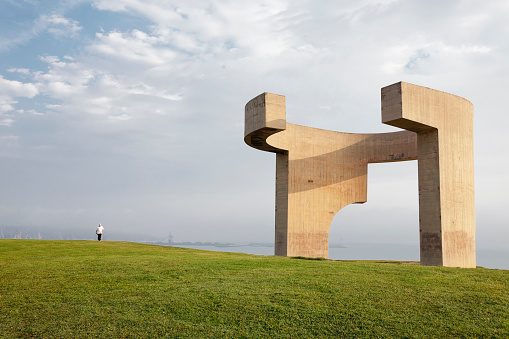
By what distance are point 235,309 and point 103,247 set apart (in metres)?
10.5

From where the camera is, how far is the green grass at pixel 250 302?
253 inches

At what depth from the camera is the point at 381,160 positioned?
68.1 feet

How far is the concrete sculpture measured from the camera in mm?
15172

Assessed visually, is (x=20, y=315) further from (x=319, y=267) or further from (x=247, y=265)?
(x=319, y=267)

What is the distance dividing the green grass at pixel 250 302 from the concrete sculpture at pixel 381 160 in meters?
5.35

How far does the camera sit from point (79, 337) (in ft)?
20.6

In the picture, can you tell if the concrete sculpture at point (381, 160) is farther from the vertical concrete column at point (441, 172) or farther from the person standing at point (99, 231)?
the person standing at point (99, 231)

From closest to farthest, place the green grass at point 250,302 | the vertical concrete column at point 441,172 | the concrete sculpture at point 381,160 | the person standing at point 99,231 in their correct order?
the green grass at point 250,302 < the vertical concrete column at point 441,172 < the concrete sculpture at point 381,160 < the person standing at point 99,231

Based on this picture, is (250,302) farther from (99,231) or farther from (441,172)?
(99,231)

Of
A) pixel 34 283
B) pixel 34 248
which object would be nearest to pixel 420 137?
pixel 34 283

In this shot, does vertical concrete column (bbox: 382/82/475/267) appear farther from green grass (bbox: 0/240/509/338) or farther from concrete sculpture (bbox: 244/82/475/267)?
green grass (bbox: 0/240/509/338)

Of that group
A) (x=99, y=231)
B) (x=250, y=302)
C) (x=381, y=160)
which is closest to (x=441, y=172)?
(x=381, y=160)

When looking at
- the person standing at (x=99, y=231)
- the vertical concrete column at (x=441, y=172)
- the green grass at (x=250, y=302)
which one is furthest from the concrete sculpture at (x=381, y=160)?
the person standing at (x=99, y=231)

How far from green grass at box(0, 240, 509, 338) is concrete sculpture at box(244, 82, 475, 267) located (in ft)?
17.6
